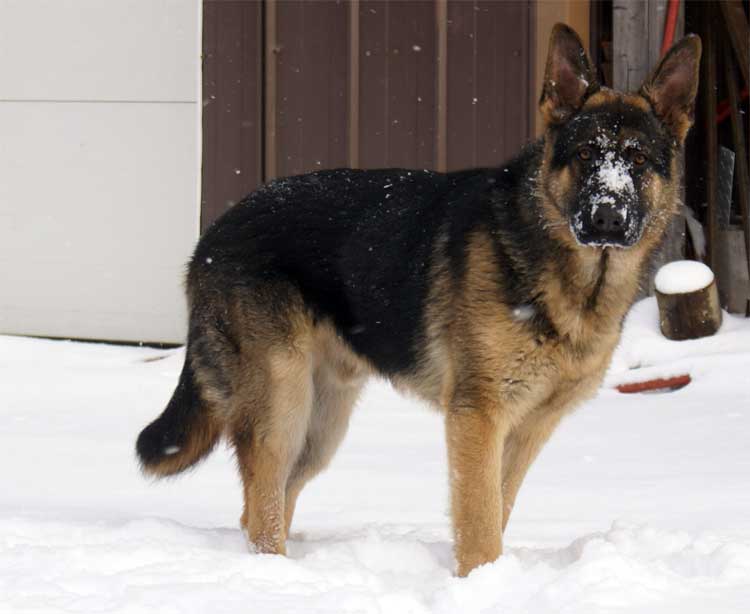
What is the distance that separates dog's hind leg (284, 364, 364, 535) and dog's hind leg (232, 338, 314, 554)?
0.36 meters

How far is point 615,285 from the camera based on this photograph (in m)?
4.26

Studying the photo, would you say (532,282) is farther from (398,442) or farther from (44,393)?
(44,393)

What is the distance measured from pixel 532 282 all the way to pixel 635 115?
2.12ft

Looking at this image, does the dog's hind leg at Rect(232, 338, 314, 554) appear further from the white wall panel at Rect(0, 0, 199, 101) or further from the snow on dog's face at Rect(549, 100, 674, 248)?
the white wall panel at Rect(0, 0, 199, 101)

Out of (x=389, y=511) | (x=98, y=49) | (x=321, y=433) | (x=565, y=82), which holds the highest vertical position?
(x=565, y=82)

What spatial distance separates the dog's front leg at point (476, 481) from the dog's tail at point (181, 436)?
1.06 meters

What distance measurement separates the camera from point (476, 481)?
4082 mm

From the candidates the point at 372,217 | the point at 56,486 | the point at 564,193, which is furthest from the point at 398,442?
the point at 564,193

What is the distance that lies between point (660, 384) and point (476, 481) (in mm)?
4065

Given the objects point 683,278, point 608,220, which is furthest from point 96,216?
point 608,220

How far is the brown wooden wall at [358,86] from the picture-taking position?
8.98m

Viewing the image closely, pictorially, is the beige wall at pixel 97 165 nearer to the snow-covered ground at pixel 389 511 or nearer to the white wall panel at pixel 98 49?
the white wall panel at pixel 98 49

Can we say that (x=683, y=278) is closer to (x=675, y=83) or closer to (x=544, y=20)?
(x=544, y=20)

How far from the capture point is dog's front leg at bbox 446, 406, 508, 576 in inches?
160
